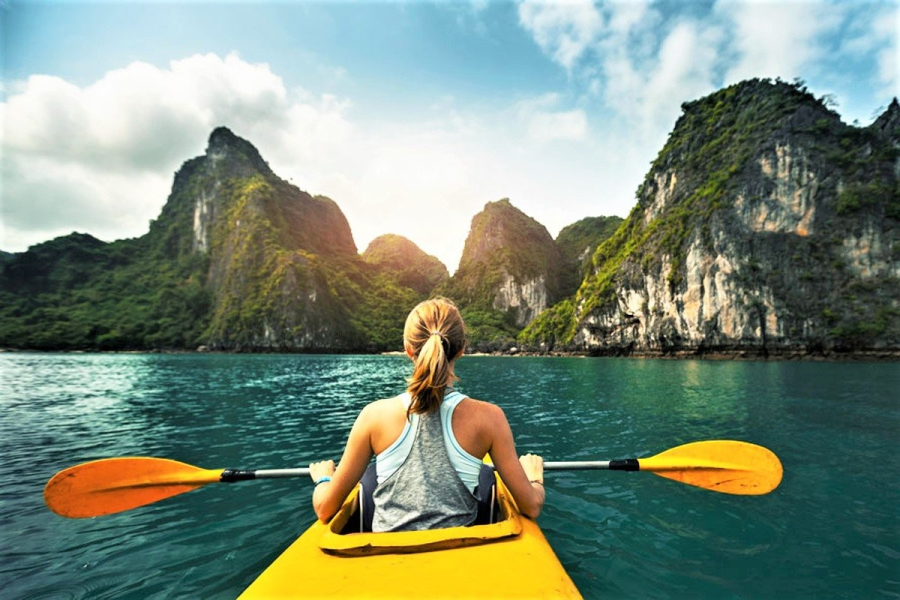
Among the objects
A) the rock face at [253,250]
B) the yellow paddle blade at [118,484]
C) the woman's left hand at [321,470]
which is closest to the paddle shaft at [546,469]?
the yellow paddle blade at [118,484]

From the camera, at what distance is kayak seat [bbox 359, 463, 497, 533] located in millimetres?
2438

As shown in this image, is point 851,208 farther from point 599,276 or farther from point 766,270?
point 599,276

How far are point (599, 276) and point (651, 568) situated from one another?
266ft

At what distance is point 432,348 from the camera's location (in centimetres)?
202

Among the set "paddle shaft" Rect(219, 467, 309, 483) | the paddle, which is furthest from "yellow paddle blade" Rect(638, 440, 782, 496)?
"paddle shaft" Rect(219, 467, 309, 483)

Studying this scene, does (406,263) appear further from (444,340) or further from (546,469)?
(444,340)

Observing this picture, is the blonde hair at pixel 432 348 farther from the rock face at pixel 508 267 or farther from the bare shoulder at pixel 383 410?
the rock face at pixel 508 267

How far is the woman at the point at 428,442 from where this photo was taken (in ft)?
6.71

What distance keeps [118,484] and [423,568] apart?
12.5ft

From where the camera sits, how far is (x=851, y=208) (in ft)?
165

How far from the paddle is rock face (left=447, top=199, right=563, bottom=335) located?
131 metres

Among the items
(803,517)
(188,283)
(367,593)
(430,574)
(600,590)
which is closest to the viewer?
(367,593)

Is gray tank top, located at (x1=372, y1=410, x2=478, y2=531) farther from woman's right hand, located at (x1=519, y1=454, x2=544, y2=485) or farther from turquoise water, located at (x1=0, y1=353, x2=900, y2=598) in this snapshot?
turquoise water, located at (x1=0, y1=353, x2=900, y2=598)

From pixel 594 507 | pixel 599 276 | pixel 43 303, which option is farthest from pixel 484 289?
pixel 594 507
